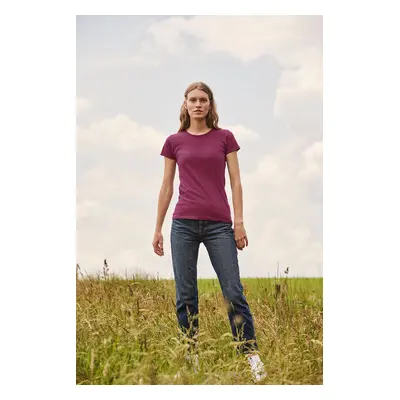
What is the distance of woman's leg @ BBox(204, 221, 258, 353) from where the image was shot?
4.15 m

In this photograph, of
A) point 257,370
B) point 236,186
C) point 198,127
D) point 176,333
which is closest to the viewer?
point 257,370

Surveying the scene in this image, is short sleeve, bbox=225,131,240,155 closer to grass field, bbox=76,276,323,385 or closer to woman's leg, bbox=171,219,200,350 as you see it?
woman's leg, bbox=171,219,200,350

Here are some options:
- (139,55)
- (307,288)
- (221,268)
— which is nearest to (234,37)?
(139,55)

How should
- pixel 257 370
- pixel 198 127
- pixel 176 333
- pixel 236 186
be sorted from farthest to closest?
pixel 176 333 → pixel 198 127 → pixel 236 186 → pixel 257 370

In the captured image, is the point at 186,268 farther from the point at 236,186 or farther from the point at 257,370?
the point at 257,370

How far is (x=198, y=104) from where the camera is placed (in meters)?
4.31

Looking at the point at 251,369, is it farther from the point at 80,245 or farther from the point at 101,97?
the point at 101,97

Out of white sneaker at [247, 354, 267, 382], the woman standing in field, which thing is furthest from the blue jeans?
white sneaker at [247, 354, 267, 382]

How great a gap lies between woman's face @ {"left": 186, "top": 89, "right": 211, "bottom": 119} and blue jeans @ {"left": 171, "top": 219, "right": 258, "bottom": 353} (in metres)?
0.76

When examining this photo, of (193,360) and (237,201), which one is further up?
(237,201)

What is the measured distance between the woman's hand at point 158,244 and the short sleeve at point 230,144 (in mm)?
779

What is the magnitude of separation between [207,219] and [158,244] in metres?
0.48

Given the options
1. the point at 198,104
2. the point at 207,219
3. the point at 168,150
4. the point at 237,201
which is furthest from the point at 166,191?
the point at 198,104
